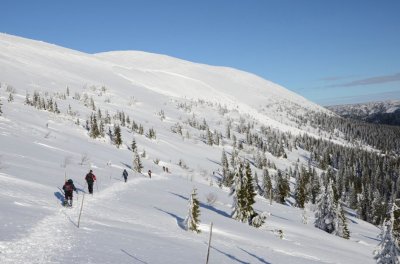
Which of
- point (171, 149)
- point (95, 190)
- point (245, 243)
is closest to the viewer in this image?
point (245, 243)

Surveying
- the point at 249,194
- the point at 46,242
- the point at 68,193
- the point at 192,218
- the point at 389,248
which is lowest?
the point at 389,248

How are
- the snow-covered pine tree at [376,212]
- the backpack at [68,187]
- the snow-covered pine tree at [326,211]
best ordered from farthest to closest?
the snow-covered pine tree at [376,212]
the snow-covered pine tree at [326,211]
the backpack at [68,187]

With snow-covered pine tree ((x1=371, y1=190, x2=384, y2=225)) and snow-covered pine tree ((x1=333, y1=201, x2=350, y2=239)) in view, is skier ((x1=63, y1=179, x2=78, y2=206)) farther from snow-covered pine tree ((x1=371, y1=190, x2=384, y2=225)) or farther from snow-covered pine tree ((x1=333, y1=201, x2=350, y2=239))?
snow-covered pine tree ((x1=371, y1=190, x2=384, y2=225))

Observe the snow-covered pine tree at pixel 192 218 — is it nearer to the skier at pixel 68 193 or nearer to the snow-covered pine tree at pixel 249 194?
the skier at pixel 68 193

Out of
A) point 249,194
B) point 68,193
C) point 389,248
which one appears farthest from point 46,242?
point 249,194

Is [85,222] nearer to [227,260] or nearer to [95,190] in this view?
[227,260]

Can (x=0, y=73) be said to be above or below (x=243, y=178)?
above

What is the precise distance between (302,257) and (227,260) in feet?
26.1

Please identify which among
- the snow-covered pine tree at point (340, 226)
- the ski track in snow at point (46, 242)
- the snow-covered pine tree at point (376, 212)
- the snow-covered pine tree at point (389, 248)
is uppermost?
the ski track in snow at point (46, 242)

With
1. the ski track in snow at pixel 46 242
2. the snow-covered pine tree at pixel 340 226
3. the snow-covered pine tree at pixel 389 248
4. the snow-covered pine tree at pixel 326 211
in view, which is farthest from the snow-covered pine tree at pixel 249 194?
the snow-covered pine tree at pixel 326 211

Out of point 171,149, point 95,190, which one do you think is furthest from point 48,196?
point 171,149

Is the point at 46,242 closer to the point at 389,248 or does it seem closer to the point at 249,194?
the point at 389,248

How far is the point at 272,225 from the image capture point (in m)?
38.9

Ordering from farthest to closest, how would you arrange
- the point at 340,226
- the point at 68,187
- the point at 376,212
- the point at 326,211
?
the point at 376,212 → the point at 326,211 → the point at 340,226 → the point at 68,187
